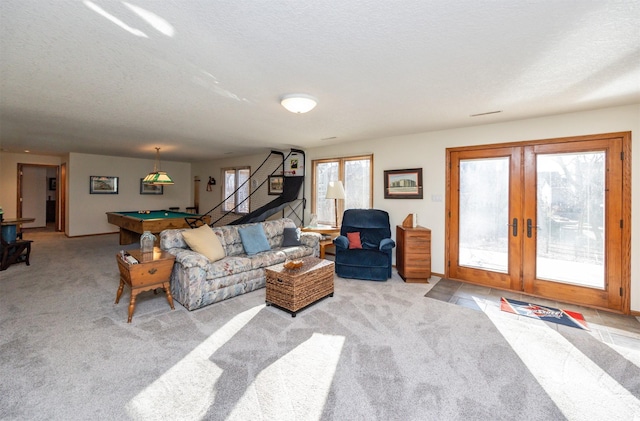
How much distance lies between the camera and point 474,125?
4.22 metres

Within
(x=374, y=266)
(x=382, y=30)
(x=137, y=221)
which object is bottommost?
(x=374, y=266)

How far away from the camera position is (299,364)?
2.15 meters

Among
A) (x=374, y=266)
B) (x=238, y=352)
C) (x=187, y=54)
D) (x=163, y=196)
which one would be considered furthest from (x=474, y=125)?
(x=163, y=196)

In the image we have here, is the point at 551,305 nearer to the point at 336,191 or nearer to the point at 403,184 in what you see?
the point at 403,184

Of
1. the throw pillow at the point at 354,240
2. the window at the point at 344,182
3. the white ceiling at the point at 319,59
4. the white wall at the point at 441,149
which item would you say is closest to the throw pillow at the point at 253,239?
the throw pillow at the point at 354,240

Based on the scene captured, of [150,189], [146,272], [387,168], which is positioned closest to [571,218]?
[387,168]

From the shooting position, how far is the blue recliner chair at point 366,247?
4246 millimetres

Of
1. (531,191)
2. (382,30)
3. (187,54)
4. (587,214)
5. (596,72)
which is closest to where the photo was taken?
(382,30)

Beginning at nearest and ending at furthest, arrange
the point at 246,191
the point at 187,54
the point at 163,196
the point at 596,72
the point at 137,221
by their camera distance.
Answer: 1. the point at 187,54
2. the point at 596,72
3. the point at 137,221
4. the point at 246,191
5. the point at 163,196

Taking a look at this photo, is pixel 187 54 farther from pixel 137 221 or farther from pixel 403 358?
pixel 137 221

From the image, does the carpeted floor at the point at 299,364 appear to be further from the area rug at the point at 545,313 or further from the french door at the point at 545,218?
the french door at the point at 545,218

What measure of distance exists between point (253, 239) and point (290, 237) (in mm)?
758

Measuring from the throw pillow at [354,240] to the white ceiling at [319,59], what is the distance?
1868mm

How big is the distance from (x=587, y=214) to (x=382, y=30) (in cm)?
360
